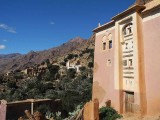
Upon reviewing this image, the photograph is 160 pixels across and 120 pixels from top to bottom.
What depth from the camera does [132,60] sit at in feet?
59.7

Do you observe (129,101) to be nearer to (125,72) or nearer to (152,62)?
(125,72)

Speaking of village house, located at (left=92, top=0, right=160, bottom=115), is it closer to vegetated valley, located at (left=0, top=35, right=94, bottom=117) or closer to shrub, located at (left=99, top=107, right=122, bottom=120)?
shrub, located at (left=99, top=107, right=122, bottom=120)

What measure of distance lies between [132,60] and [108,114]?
189 inches

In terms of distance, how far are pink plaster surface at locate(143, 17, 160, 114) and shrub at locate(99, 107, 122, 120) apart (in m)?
2.90

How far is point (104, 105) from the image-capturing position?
21.4 meters

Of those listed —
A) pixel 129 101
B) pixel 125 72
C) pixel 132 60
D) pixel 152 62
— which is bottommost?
pixel 129 101

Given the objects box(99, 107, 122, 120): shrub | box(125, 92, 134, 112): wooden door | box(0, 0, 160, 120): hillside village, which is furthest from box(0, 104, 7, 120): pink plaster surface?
box(125, 92, 134, 112): wooden door

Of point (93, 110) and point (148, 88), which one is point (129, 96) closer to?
point (148, 88)

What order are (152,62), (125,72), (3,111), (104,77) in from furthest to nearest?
1. (3,111)
2. (104,77)
3. (125,72)
4. (152,62)

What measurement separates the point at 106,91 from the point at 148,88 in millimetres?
5480

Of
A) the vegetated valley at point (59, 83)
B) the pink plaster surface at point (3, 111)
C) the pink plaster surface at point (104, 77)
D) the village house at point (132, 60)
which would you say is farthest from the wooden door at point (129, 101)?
the pink plaster surface at point (3, 111)

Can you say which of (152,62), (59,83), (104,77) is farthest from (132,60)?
(59,83)

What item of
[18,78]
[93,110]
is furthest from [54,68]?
[93,110]

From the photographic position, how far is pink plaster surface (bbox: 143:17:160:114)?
15.9m
